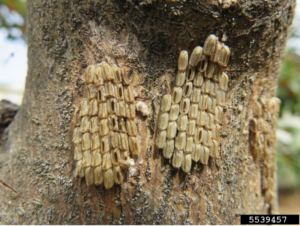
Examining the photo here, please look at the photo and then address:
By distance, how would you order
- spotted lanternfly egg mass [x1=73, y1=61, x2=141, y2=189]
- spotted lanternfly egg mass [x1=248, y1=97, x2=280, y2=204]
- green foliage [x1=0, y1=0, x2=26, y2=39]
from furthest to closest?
green foliage [x1=0, y1=0, x2=26, y2=39], spotted lanternfly egg mass [x1=248, y1=97, x2=280, y2=204], spotted lanternfly egg mass [x1=73, y1=61, x2=141, y2=189]

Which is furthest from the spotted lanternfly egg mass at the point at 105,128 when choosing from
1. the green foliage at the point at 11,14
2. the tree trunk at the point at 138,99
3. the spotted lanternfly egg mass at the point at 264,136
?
the green foliage at the point at 11,14

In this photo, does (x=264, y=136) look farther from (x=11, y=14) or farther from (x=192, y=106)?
(x=11, y=14)

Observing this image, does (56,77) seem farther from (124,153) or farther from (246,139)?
(246,139)

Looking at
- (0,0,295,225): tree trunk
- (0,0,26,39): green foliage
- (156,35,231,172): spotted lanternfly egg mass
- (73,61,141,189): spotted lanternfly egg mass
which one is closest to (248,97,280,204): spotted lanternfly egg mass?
(0,0,295,225): tree trunk

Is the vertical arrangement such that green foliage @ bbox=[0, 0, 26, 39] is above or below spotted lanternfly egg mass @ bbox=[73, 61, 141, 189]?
above

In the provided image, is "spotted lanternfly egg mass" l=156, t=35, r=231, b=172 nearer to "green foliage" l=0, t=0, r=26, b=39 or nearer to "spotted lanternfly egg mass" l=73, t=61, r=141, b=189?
"spotted lanternfly egg mass" l=73, t=61, r=141, b=189

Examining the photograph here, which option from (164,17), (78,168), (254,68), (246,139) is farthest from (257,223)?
(164,17)

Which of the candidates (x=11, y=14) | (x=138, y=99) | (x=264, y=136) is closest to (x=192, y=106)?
(x=138, y=99)
